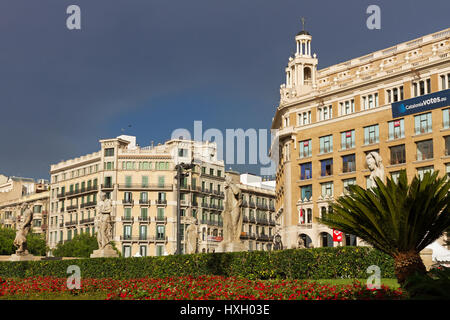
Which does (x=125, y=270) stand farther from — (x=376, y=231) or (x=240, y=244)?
(x=376, y=231)

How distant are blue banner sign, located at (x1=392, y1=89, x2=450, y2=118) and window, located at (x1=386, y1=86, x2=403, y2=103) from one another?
1882 mm

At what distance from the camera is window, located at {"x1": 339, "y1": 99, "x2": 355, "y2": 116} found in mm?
63531

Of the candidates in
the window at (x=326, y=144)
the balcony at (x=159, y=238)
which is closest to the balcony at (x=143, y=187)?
the balcony at (x=159, y=238)

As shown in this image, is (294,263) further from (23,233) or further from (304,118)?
(304,118)

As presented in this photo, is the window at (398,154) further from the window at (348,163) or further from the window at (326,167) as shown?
the window at (326,167)

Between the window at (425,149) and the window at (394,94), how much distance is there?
18.4ft

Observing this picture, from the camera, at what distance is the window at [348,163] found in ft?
202

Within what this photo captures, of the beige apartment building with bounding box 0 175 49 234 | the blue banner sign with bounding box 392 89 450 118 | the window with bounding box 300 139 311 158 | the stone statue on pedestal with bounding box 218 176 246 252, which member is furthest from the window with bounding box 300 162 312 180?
→ the beige apartment building with bounding box 0 175 49 234

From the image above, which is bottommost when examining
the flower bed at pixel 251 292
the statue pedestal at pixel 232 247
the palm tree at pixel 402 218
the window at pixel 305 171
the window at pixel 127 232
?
the flower bed at pixel 251 292

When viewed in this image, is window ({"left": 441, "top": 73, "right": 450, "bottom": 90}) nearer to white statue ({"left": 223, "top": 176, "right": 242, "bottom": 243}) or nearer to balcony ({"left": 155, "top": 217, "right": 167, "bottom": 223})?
white statue ({"left": 223, "top": 176, "right": 242, "bottom": 243})

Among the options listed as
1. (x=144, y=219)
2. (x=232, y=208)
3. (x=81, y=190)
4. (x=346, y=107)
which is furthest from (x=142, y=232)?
(x=232, y=208)

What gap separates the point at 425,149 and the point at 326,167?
469 inches

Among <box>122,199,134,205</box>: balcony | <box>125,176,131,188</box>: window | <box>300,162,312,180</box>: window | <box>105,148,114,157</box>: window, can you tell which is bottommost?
<box>122,199,134,205</box>: balcony

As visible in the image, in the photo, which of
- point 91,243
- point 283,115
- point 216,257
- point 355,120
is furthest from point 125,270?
point 91,243
